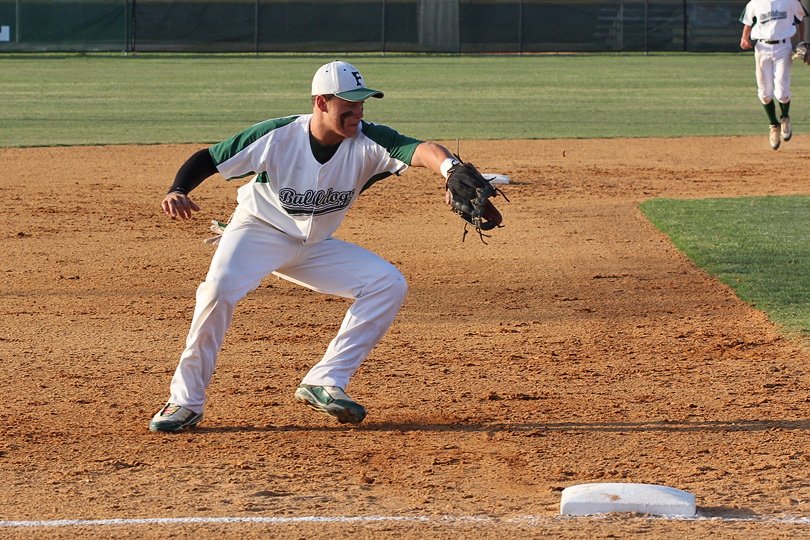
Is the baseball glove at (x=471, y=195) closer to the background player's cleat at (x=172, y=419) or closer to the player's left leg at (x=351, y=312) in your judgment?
the player's left leg at (x=351, y=312)

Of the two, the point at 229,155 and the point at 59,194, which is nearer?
the point at 229,155

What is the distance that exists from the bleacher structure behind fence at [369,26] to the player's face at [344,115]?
28.3 metres

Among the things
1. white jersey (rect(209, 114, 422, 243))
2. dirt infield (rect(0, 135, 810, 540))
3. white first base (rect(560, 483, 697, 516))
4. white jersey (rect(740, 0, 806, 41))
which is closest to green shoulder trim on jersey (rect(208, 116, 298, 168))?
white jersey (rect(209, 114, 422, 243))

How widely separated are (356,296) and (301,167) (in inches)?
26.0

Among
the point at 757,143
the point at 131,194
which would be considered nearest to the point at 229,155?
the point at 131,194

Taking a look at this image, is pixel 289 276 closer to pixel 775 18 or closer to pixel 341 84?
pixel 341 84

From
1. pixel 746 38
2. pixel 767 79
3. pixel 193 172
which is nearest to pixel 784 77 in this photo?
pixel 767 79

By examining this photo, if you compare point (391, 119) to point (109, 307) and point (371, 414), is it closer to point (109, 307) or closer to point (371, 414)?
point (109, 307)

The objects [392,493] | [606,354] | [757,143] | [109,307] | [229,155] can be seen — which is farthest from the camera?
[757,143]

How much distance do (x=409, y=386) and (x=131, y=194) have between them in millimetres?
6530

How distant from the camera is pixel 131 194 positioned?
11086 mm

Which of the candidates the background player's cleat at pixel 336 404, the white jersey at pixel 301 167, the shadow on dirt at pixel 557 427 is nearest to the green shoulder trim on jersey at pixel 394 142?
the white jersey at pixel 301 167

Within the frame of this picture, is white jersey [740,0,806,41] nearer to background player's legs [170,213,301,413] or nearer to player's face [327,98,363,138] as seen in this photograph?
player's face [327,98,363,138]

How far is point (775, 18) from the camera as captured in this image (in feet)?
44.0
